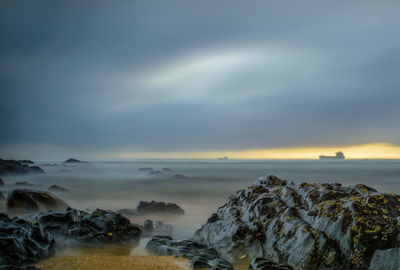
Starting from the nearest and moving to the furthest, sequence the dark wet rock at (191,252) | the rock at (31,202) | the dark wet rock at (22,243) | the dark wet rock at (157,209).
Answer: the dark wet rock at (22,243) < the dark wet rock at (191,252) < the rock at (31,202) < the dark wet rock at (157,209)

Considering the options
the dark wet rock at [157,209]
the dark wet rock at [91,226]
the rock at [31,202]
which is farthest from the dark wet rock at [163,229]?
the rock at [31,202]

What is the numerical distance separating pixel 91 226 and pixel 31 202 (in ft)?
15.8

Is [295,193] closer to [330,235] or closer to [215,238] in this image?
[330,235]

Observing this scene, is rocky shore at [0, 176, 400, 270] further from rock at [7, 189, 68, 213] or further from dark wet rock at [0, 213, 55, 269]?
rock at [7, 189, 68, 213]

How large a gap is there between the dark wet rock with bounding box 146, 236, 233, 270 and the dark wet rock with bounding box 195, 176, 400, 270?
313mm

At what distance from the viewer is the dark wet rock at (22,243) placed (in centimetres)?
400

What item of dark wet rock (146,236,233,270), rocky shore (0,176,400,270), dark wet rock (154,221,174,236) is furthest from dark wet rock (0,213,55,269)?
dark wet rock (154,221,174,236)

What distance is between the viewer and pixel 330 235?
13.2ft

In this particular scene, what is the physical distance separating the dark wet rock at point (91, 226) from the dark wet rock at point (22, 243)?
0.89 meters

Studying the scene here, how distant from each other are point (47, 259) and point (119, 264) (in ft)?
4.15

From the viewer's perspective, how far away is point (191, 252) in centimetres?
493

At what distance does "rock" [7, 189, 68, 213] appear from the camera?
9422mm

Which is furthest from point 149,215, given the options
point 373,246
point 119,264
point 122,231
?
point 373,246

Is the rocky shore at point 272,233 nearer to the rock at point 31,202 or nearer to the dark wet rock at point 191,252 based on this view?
the dark wet rock at point 191,252
